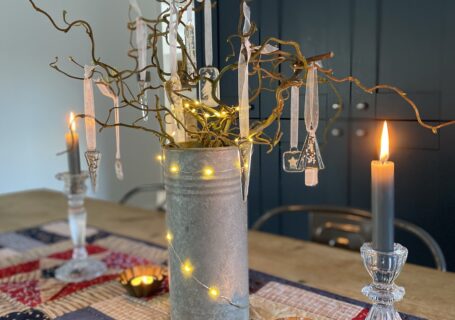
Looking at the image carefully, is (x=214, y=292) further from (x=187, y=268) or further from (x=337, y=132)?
(x=337, y=132)

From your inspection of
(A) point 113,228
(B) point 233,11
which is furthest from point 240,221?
(A) point 113,228

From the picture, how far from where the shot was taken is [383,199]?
583mm

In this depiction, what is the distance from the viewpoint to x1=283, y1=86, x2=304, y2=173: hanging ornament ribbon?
683 millimetres

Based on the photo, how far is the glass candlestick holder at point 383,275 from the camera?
1.95 ft

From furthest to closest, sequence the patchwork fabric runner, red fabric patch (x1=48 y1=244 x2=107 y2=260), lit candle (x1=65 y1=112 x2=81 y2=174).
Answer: red fabric patch (x1=48 y1=244 x2=107 y2=260)
lit candle (x1=65 y1=112 x2=81 y2=174)
the patchwork fabric runner

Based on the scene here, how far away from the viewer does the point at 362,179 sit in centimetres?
230

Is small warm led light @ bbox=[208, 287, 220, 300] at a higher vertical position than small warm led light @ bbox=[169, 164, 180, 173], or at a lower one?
lower

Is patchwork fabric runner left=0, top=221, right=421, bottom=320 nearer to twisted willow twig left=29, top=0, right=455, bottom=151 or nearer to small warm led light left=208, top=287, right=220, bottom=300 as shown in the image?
small warm led light left=208, top=287, right=220, bottom=300

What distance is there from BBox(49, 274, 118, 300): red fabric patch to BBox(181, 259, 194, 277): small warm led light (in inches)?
13.4

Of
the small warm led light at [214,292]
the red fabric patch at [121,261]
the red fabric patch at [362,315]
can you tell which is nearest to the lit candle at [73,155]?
the red fabric patch at [121,261]

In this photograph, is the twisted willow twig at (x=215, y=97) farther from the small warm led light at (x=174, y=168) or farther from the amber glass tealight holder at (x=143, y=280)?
the amber glass tealight holder at (x=143, y=280)

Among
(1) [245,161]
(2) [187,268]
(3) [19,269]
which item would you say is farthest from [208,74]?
(3) [19,269]

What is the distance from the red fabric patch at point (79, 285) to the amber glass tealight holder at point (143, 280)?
58mm

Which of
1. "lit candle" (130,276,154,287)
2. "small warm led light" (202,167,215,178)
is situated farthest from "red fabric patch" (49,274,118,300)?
"small warm led light" (202,167,215,178)
